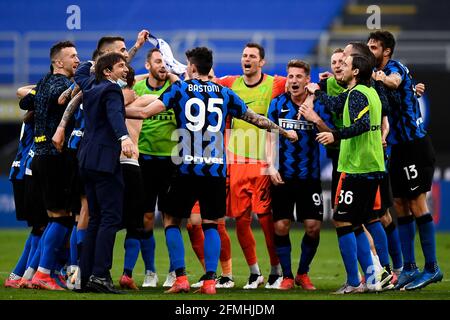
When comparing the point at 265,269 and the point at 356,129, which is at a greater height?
the point at 356,129

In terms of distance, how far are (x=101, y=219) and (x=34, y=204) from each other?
156 cm

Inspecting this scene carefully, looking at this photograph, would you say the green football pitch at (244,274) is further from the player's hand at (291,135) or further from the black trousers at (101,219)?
the player's hand at (291,135)

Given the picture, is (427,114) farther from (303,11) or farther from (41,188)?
(41,188)

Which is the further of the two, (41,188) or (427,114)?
(427,114)

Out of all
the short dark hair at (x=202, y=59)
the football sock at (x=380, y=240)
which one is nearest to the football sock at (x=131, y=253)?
the short dark hair at (x=202, y=59)

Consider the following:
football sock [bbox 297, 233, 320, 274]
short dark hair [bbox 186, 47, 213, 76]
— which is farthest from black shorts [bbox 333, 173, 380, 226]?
short dark hair [bbox 186, 47, 213, 76]

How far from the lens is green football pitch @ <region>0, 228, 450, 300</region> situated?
927cm

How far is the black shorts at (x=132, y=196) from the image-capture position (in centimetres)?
1008

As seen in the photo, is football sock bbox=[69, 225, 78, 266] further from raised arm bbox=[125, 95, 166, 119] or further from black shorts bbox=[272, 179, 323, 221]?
black shorts bbox=[272, 179, 323, 221]

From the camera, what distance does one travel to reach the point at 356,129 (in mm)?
9305

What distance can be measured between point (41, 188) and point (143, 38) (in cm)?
185

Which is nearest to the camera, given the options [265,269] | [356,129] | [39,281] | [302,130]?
[356,129]

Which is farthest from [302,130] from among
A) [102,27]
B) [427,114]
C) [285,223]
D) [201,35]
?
[102,27]

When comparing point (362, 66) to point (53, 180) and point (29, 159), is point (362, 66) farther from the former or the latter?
point (29, 159)
